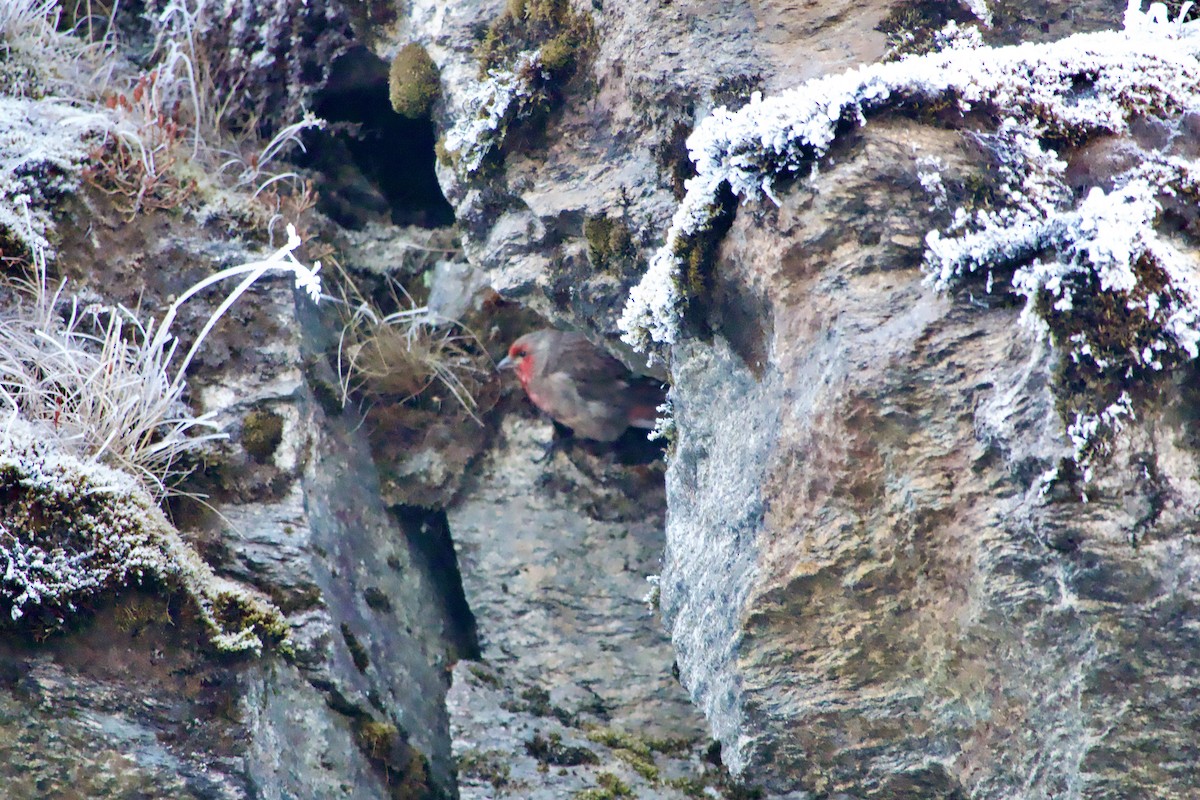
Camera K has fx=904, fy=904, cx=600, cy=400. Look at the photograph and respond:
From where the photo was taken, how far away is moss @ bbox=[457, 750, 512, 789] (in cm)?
428

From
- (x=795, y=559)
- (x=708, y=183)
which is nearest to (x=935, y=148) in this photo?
(x=708, y=183)

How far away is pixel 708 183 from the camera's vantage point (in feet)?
10.8

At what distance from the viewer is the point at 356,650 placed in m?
4.50

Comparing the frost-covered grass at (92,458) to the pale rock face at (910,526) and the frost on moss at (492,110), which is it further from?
the pale rock face at (910,526)

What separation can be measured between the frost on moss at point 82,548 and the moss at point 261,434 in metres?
0.61

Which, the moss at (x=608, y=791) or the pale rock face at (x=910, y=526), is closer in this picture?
the pale rock face at (x=910, y=526)

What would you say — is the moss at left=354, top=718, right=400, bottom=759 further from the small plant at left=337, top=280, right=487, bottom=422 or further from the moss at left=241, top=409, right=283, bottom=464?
the small plant at left=337, top=280, right=487, bottom=422

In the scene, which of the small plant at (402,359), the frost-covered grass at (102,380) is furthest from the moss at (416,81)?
the frost-covered grass at (102,380)

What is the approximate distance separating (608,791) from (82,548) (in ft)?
8.19

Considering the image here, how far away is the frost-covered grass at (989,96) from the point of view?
2.97 meters

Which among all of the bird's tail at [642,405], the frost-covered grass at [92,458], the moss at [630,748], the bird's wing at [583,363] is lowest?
the moss at [630,748]

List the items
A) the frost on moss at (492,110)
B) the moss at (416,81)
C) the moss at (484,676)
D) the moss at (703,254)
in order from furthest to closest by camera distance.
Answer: the moss at (416,81) → the moss at (484,676) → the frost on moss at (492,110) → the moss at (703,254)

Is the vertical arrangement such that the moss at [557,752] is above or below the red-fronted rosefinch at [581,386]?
below

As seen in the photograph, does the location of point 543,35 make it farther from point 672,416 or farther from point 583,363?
point 672,416
